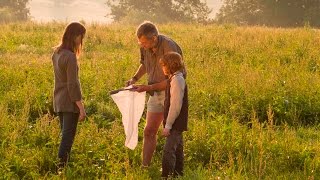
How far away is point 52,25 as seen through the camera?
838 inches

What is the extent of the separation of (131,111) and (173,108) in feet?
2.77

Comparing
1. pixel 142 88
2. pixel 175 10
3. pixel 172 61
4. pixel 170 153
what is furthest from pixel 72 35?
pixel 175 10

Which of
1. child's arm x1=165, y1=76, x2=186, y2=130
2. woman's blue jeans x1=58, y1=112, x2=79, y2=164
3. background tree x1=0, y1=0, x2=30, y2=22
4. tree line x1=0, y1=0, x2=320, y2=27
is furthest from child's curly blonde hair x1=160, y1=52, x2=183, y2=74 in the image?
background tree x1=0, y1=0, x2=30, y2=22

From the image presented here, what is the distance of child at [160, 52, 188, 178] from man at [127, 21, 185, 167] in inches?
11.9

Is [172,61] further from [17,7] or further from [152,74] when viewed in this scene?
[17,7]

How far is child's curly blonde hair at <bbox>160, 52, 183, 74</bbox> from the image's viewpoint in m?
5.02

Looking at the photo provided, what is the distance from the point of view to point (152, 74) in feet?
18.3

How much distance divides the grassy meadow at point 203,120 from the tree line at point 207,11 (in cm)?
3396

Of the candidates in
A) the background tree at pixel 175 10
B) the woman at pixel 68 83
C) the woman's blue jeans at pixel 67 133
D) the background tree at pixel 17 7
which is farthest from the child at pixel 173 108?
the background tree at pixel 17 7

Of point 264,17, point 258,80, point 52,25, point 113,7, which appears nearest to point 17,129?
point 258,80

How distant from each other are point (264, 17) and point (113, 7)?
20.6m

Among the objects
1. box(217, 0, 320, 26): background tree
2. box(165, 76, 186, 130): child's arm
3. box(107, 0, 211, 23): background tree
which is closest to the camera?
box(165, 76, 186, 130): child's arm

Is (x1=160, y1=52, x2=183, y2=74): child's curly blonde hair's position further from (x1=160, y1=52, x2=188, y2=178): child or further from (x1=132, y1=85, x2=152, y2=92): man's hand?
(x1=132, y1=85, x2=152, y2=92): man's hand

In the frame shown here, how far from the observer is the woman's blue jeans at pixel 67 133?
5.60m
